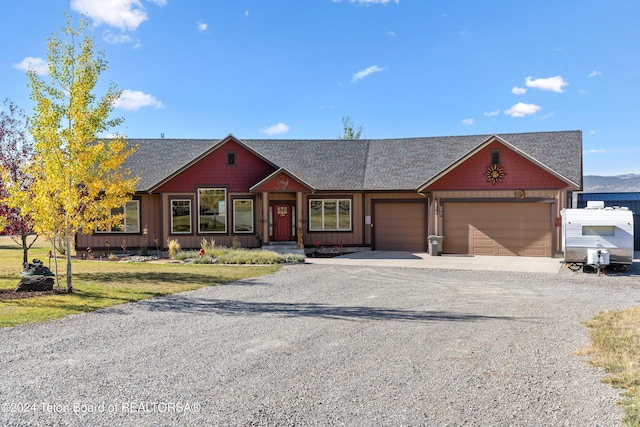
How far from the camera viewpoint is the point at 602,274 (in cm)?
1697

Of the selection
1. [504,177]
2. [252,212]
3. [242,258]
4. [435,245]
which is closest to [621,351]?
[242,258]

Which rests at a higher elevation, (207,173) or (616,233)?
(207,173)

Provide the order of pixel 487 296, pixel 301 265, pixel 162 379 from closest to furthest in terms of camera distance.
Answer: pixel 162 379 < pixel 487 296 < pixel 301 265

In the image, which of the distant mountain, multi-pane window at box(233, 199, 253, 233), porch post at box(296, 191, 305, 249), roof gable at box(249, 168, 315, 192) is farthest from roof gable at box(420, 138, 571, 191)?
the distant mountain

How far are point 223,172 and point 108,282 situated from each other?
10.5 meters

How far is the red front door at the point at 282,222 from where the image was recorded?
24.8m

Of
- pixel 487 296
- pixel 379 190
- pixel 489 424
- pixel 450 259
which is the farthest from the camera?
pixel 379 190

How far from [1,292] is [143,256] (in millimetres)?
10586

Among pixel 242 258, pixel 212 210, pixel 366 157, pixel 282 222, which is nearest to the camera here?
pixel 242 258

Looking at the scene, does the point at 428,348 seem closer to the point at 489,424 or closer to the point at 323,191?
the point at 489,424

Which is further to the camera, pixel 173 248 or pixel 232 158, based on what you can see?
pixel 232 158

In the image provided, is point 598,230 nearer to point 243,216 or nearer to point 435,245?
point 435,245

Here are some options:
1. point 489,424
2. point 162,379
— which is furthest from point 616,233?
point 162,379

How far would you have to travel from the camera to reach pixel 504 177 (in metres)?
22.6
